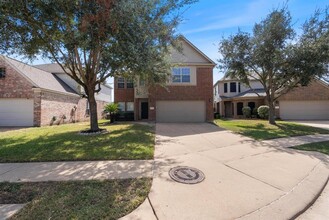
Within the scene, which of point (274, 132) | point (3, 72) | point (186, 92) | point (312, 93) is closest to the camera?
point (274, 132)

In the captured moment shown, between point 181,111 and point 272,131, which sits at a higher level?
point 181,111

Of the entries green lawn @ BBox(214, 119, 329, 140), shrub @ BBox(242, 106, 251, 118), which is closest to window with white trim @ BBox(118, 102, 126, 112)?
green lawn @ BBox(214, 119, 329, 140)

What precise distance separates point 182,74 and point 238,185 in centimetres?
1459

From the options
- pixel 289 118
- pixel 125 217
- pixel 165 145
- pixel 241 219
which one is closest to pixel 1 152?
pixel 165 145

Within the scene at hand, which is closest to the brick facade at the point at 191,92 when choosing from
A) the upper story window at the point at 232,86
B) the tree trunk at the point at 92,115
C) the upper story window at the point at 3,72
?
the tree trunk at the point at 92,115

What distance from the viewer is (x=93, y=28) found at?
24.4 ft

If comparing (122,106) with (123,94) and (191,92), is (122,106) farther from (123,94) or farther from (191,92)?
(191,92)

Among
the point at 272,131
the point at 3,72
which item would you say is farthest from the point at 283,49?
the point at 3,72

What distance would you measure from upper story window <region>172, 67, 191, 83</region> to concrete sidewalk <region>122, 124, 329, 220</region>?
37.4ft

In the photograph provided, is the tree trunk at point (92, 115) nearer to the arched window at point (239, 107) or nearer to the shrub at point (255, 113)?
the shrub at point (255, 113)

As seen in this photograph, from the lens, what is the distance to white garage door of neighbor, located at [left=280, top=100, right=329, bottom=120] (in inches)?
945

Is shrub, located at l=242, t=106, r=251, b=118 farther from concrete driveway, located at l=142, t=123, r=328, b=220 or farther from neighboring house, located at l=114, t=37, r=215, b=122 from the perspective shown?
concrete driveway, located at l=142, t=123, r=328, b=220

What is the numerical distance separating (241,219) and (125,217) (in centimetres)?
185

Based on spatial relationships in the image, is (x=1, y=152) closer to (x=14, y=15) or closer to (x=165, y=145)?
(x=14, y=15)
